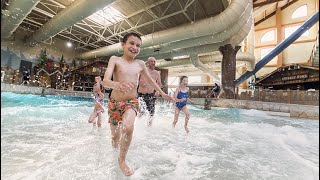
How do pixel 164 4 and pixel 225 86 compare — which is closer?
pixel 164 4

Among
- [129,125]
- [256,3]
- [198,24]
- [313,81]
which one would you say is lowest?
[129,125]

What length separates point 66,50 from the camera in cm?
1891

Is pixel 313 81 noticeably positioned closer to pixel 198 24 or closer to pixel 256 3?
pixel 198 24

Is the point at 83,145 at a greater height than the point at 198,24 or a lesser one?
lesser

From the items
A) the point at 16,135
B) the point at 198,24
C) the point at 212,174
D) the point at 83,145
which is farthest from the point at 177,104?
the point at 198,24

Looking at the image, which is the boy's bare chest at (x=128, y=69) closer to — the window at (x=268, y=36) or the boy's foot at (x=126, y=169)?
the boy's foot at (x=126, y=169)

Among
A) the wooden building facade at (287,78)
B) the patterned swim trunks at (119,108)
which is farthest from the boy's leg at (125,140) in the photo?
the wooden building facade at (287,78)

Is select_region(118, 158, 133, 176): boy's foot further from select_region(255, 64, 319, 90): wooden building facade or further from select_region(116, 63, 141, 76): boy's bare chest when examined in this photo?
select_region(255, 64, 319, 90): wooden building facade

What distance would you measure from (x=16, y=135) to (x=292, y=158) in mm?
4181

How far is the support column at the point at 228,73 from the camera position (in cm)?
1130

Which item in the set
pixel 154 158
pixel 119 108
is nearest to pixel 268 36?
pixel 154 158

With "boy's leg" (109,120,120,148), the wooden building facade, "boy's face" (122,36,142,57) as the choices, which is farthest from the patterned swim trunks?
the wooden building facade

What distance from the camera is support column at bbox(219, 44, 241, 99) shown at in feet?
37.1

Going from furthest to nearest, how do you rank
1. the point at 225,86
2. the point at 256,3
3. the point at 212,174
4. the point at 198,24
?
the point at 256,3
the point at 225,86
the point at 198,24
the point at 212,174
